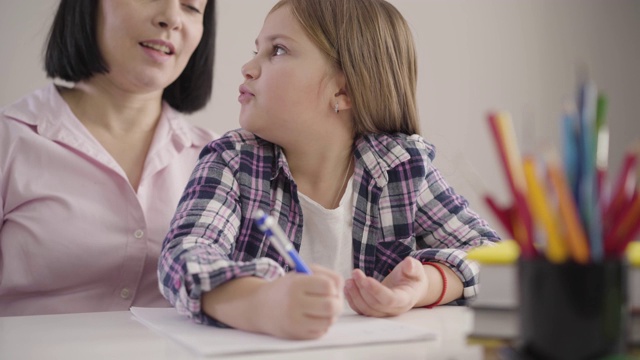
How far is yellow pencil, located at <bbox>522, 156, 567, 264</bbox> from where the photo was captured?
19.9 inches

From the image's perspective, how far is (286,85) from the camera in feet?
3.92

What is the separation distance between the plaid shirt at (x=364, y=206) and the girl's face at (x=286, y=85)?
0.05 metres

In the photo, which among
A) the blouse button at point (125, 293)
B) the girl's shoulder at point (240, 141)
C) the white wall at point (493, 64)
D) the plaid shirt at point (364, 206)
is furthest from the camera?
the white wall at point (493, 64)

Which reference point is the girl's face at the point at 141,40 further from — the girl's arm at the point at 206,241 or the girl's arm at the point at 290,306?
the girl's arm at the point at 290,306

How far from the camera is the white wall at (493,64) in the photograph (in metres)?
2.04

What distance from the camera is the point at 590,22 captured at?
2.65 metres

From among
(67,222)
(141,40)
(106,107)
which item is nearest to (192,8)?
(141,40)

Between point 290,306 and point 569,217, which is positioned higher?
point 569,217

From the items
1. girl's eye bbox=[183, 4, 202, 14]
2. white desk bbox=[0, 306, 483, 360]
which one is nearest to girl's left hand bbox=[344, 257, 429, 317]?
white desk bbox=[0, 306, 483, 360]

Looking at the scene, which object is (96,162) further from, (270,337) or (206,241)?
(270,337)

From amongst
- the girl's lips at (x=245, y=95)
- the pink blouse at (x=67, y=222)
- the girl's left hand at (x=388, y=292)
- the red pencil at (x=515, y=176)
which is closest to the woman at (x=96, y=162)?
the pink blouse at (x=67, y=222)

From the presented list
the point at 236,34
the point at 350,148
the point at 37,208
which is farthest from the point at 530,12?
the point at 37,208

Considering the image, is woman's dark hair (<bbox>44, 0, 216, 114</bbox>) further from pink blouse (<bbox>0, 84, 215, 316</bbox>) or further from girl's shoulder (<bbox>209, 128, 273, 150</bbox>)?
girl's shoulder (<bbox>209, 128, 273, 150</bbox>)

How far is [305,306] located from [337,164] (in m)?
0.59
